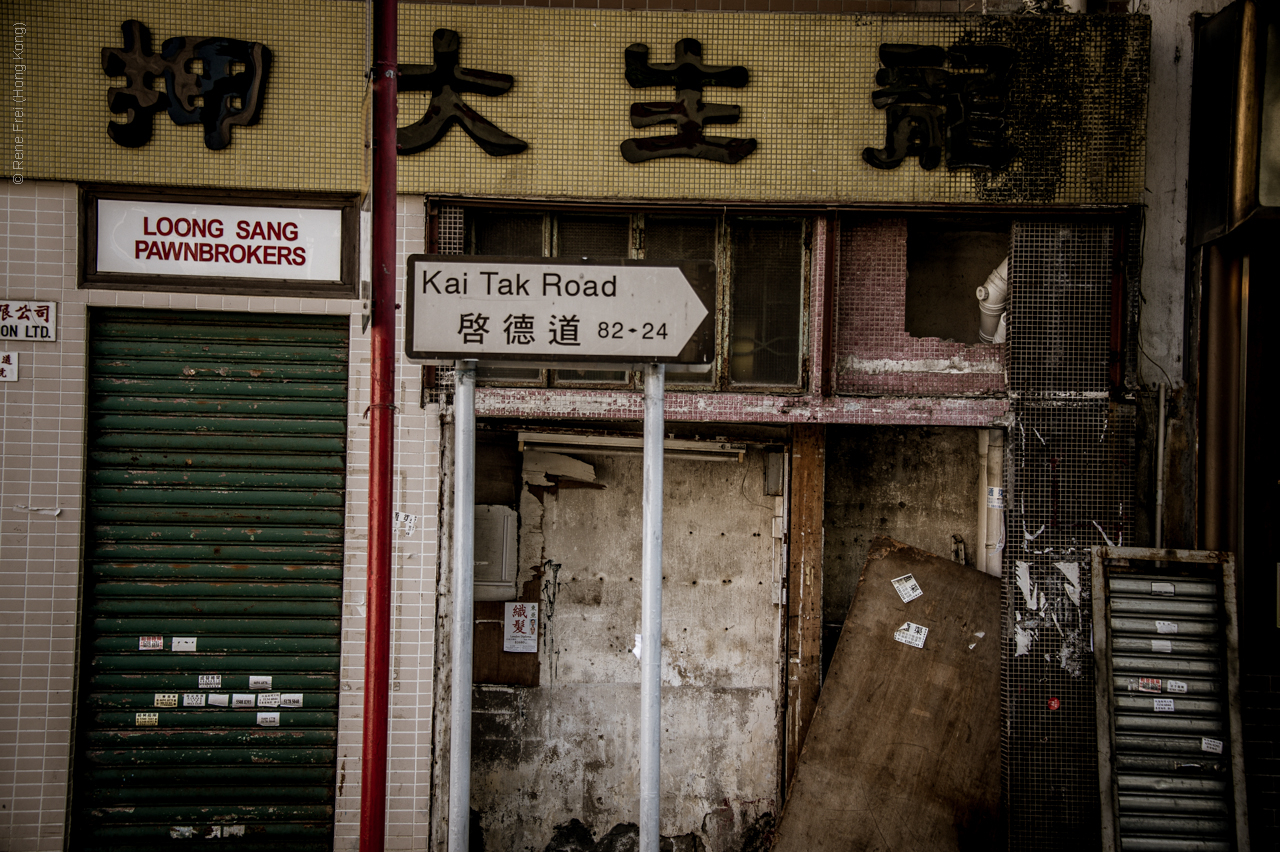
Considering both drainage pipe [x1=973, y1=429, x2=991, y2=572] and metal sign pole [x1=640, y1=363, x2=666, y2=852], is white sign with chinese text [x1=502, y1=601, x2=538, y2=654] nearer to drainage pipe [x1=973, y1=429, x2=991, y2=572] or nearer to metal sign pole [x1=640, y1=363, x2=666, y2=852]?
metal sign pole [x1=640, y1=363, x2=666, y2=852]

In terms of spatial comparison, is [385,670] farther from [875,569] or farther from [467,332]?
[875,569]

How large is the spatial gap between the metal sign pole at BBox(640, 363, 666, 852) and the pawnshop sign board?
333cm

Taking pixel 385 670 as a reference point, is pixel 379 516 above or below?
above

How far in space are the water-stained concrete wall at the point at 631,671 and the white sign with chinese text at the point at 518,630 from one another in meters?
0.11

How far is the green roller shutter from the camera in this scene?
17.4 ft

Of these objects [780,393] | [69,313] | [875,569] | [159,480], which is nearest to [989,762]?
[875,569]

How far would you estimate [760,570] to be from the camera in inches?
230

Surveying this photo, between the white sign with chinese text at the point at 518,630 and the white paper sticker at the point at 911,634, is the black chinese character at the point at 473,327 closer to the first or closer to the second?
the white sign with chinese text at the point at 518,630

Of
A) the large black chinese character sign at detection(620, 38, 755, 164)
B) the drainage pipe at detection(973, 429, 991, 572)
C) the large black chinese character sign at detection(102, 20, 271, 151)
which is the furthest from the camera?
the drainage pipe at detection(973, 429, 991, 572)

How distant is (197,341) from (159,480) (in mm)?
1089

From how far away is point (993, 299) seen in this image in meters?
5.53

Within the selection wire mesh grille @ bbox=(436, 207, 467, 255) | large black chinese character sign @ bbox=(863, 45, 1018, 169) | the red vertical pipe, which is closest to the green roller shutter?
wire mesh grille @ bbox=(436, 207, 467, 255)

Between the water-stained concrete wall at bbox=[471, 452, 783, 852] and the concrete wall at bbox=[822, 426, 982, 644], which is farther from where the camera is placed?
the concrete wall at bbox=[822, 426, 982, 644]

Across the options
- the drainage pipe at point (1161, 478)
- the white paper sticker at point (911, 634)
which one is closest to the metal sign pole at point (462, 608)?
the white paper sticker at point (911, 634)
